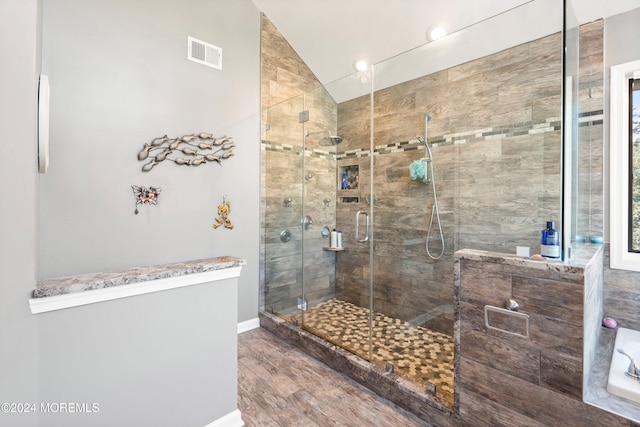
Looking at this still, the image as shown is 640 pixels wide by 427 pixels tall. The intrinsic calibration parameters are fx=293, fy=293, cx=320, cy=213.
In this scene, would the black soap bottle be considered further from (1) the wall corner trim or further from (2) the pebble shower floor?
(1) the wall corner trim

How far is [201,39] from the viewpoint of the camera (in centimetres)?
262

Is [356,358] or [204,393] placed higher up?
[204,393]

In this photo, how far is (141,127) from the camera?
2.28m

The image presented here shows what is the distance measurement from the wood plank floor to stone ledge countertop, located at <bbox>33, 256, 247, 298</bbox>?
3.18ft

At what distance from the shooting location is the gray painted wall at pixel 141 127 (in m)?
1.96

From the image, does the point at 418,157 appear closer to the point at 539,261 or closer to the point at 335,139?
the point at 335,139

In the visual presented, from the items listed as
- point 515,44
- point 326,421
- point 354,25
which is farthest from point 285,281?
point 515,44

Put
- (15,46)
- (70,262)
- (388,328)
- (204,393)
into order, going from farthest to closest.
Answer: (388,328)
(70,262)
(204,393)
(15,46)

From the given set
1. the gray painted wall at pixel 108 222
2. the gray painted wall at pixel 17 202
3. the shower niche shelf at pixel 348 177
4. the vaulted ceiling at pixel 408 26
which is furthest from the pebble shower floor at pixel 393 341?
the vaulted ceiling at pixel 408 26

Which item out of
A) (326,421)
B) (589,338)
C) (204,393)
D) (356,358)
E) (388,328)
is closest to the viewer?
(589,338)

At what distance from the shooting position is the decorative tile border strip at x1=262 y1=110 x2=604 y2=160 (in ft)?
6.70

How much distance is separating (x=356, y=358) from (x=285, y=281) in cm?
122

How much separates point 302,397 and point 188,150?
2106 millimetres

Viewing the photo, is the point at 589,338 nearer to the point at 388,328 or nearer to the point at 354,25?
the point at 388,328
